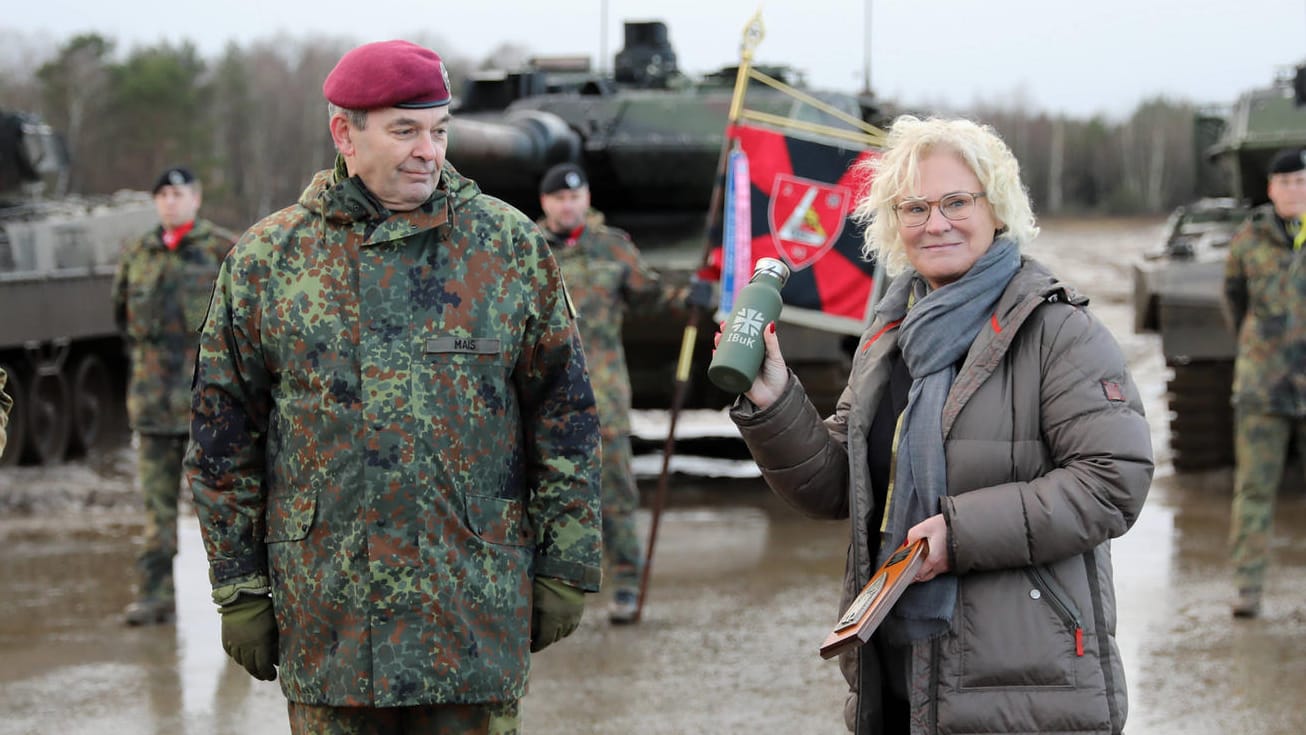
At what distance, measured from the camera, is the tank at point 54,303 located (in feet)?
40.8

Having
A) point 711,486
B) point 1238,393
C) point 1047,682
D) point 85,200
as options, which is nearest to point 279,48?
point 85,200

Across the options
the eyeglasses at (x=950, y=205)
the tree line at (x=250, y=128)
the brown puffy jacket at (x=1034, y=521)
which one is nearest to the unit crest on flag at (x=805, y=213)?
the eyeglasses at (x=950, y=205)

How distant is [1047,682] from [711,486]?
28.0ft

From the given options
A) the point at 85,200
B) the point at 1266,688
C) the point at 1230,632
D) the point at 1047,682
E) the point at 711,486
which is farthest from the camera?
the point at 85,200

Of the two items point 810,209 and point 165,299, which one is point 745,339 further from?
point 165,299

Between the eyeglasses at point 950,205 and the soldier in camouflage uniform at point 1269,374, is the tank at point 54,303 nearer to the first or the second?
the soldier in camouflage uniform at point 1269,374

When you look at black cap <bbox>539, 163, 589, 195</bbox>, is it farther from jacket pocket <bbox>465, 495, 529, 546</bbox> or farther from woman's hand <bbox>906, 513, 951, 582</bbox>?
woman's hand <bbox>906, 513, 951, 582</bbox>

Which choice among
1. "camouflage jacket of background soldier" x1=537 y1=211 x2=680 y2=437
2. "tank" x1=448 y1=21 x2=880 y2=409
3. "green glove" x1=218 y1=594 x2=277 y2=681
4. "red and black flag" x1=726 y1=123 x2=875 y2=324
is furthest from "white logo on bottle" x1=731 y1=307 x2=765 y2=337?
"tank" x1=448 y1=21 x2=880 y2=409

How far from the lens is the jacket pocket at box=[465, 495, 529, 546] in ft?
10.2

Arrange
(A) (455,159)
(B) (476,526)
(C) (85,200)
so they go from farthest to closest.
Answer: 1. (C) (85,200)
2. (A) (455,159)
3. (B) (476,526)

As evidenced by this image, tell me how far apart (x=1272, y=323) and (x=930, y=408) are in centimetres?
472

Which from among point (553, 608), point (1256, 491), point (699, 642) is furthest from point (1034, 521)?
point (1256, 491)

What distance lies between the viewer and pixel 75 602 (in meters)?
7.85

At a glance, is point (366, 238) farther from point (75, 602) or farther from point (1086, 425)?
point (75, 602)
